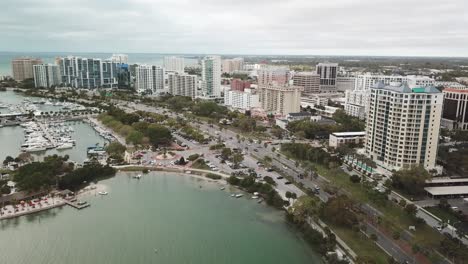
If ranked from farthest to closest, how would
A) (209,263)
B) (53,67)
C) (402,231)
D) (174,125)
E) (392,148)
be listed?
(53,67), (174,125), (392,148), (402,231), (209,263)

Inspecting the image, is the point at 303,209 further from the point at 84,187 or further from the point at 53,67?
the point at 53,67

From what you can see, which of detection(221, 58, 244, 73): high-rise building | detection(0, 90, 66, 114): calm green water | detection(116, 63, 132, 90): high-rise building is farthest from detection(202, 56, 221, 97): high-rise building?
detection(221, 58, 244, 73): high-rise building

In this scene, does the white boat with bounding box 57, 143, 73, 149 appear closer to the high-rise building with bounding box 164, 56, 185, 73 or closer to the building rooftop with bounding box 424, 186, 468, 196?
the building rooftop with bounding box 424, 186, 468, 196

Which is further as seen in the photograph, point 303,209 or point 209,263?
point 303,209

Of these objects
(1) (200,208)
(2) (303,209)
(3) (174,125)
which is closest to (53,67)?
(3) (174,125)

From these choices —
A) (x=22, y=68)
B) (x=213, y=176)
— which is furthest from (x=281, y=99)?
(x=22, y=68)

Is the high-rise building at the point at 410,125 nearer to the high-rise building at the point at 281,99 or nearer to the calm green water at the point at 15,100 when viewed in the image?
the high-rise building at the point at 281,99

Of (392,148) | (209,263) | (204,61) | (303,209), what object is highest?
(204,61)
